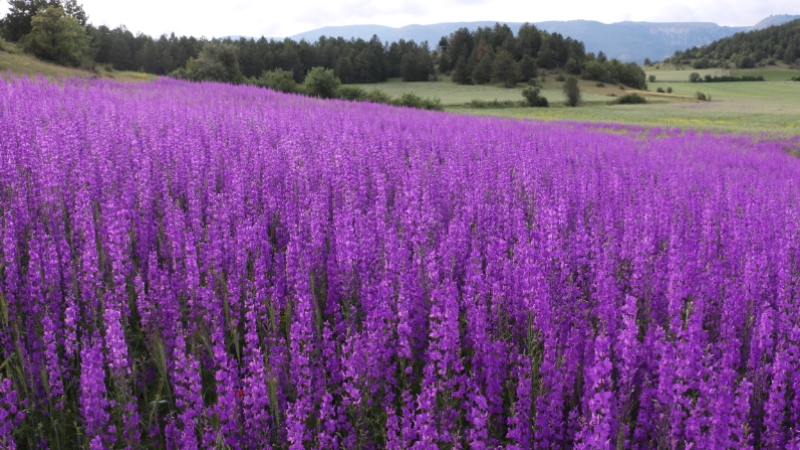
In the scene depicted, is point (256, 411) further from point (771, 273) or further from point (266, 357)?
point (771, 273)

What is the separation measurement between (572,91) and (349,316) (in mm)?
46105

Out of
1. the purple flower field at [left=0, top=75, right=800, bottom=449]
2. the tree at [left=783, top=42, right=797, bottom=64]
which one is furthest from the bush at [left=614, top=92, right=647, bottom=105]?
the tree at [left=783, top=42, right=797, bottom=64]

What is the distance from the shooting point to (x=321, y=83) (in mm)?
24906

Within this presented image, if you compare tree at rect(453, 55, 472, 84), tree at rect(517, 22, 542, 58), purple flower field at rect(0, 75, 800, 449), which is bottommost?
purple flower field at rect(0, 75, 800, 449)

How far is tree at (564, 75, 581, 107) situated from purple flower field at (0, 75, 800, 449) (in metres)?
41.9

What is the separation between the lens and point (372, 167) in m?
6.34

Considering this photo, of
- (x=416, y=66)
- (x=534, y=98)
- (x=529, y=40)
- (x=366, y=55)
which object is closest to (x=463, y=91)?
(x=534, y=98)

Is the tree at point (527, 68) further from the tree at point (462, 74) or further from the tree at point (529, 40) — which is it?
the tree at point (529, 40)

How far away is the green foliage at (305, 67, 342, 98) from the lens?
80.5ft

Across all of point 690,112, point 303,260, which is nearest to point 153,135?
point 303,260

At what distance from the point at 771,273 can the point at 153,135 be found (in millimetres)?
6213

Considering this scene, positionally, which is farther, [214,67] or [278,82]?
[214,67]

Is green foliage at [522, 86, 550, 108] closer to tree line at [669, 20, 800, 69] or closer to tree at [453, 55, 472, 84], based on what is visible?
tree at [453, 55, 472, 84]

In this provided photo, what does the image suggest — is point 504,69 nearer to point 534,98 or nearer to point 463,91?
point 463,91
